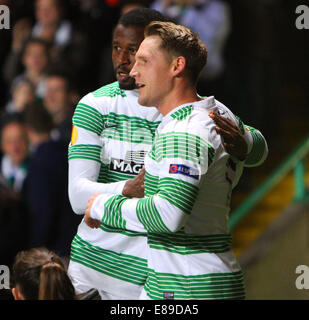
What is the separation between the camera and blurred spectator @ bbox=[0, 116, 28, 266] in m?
3.40

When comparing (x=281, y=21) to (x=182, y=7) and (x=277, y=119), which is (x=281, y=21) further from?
(x=182, y=7)

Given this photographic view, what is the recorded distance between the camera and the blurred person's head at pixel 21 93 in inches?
172

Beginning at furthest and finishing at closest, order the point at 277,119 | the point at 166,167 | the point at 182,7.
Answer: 1. the point at 277,119
2. the point at 182,7
3. the point at 166,167

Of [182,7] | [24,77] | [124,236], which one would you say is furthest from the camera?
[24,77]

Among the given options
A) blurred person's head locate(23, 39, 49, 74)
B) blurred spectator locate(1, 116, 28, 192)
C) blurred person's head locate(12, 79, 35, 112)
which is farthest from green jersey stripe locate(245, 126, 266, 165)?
blurred person's head locate(23, 39, 49, 74)

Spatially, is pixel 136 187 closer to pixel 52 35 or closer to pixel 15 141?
pixel 15 141

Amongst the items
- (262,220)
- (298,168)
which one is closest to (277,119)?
(298,168)

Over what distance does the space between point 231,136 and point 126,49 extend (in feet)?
1.37

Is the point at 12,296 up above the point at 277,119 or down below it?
below

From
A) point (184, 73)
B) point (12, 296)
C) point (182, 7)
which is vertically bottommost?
point (12, 296)

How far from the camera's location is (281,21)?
194 inches

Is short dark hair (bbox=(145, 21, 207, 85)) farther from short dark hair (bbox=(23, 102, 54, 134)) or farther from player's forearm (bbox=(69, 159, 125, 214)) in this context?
short dark hair (bbox=(23, 102, 54, 134))

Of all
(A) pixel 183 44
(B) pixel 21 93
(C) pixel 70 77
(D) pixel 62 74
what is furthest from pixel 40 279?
(B) pixel 21 93
